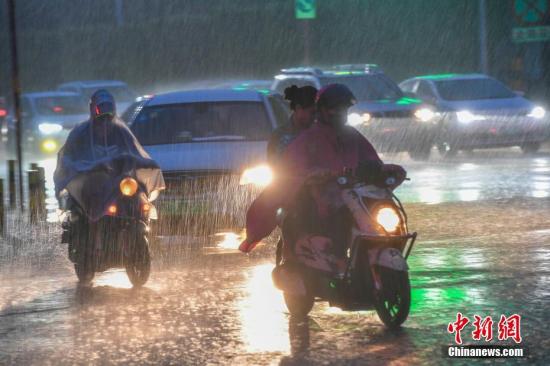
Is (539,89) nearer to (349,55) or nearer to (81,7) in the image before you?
(349,55)

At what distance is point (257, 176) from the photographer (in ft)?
45.4

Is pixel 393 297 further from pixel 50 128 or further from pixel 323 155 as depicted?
pixel 50 128

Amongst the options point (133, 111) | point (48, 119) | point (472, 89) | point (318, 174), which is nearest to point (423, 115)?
point (472, 89)

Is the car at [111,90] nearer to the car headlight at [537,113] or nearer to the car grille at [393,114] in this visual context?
the car grille at [393,114]

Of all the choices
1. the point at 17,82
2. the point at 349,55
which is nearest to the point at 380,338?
the point at 17,82

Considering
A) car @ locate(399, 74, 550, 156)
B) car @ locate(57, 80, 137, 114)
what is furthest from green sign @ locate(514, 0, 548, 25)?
car @ locate(57, 80, 137, 114)

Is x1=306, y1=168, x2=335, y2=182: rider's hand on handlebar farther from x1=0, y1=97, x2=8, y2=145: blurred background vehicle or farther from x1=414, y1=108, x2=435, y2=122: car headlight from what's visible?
x1=0, y1=97, x2=8, y2=145: blurred background vehicle

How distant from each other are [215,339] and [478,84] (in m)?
21.1

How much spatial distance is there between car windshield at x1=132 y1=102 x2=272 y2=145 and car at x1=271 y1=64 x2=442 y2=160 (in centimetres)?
1117

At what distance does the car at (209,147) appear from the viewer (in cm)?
1370

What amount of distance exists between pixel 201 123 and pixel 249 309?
19.0ft

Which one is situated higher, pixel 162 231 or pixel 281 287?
pixel 281 287

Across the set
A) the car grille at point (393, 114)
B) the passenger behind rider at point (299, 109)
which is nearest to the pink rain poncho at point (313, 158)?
the passenger behind rider at point (299, 109)

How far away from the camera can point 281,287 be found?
9156 mm
